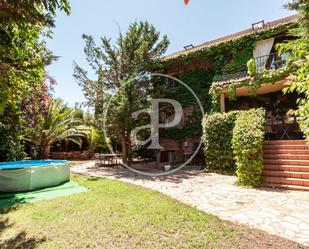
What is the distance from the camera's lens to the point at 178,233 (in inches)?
186

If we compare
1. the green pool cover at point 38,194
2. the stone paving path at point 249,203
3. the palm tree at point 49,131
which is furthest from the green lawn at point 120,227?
the palm tree at point 49,131

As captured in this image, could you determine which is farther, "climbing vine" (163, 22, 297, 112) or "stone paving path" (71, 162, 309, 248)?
"climbing vine" (163, 22, 297, 112)

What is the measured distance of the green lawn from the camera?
437 centimetres

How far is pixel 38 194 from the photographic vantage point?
8711 mm

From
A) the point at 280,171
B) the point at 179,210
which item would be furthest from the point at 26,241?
the point at 280,171

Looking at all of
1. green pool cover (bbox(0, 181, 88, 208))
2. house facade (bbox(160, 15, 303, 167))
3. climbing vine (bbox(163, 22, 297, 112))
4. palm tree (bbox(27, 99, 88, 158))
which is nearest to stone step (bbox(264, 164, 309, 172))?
house facade (bbox(160, 15, 303, 167))

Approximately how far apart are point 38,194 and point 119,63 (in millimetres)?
11365

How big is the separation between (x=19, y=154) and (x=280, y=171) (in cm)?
1662

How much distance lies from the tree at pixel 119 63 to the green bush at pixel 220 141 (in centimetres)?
581

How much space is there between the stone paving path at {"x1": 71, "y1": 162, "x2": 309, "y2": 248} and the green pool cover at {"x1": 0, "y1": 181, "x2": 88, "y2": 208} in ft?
9.95

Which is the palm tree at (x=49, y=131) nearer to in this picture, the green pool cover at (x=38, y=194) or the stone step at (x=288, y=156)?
the green pool cover at (x=38, y=194)

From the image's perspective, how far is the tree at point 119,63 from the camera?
16.3 m

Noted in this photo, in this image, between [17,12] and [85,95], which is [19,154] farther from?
[17,12]

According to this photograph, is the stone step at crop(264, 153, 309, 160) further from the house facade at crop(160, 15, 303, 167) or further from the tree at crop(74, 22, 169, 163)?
the tree at crop(74, 22, 169, 163)
